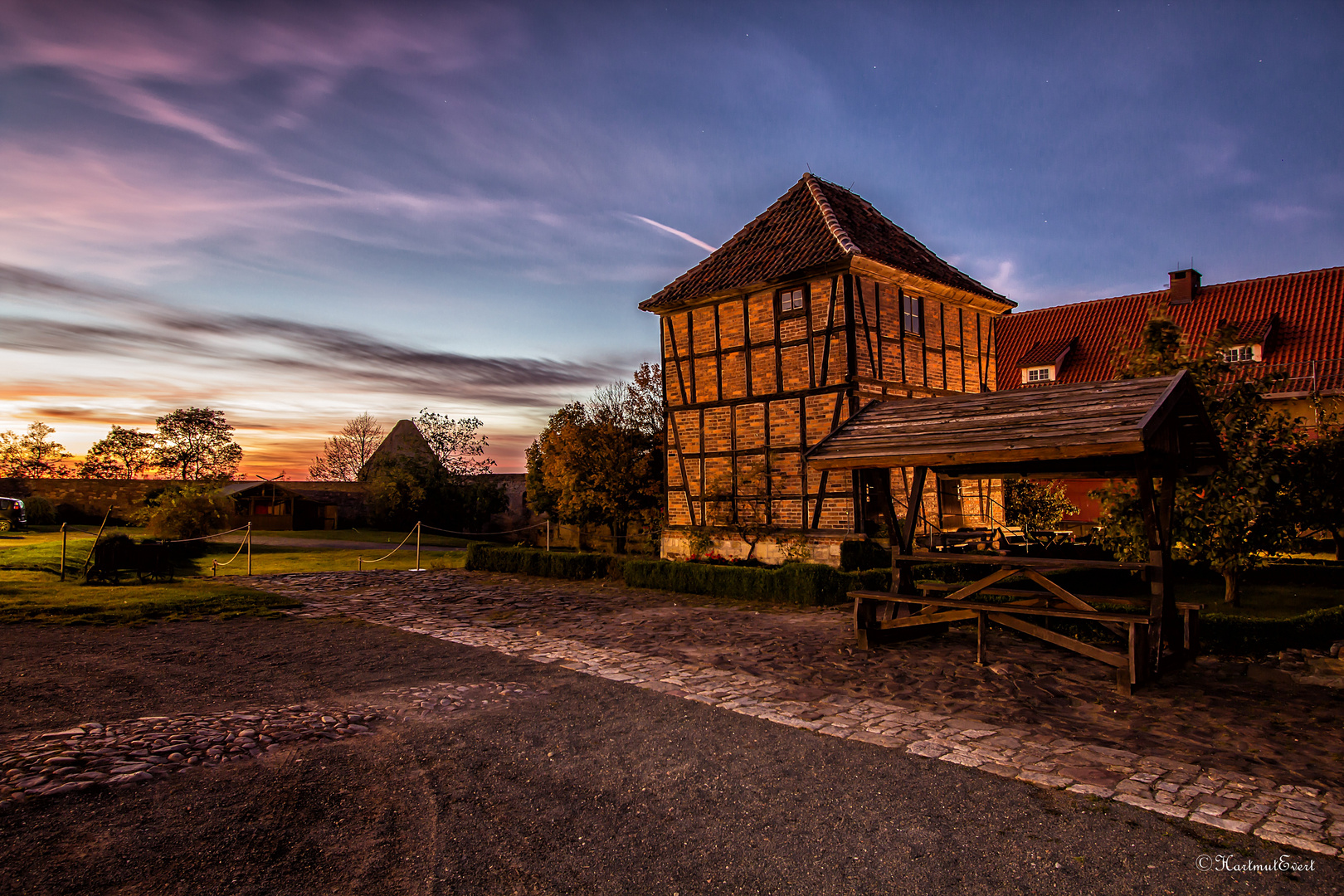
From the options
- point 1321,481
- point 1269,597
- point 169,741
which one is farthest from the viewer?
point 1269,597

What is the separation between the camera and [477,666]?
830 cm

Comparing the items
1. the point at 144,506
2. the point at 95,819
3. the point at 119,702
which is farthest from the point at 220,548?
the point at 95,819

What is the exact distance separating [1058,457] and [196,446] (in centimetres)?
6267

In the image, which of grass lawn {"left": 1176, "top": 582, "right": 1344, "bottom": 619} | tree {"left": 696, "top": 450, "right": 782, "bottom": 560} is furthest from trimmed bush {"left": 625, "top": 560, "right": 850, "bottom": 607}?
grass lawn {"left": 1176, "top": 582, "right": 1344, "bottom": 619}

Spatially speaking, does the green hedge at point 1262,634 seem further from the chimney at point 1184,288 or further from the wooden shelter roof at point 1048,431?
the chimney at point 1184,288

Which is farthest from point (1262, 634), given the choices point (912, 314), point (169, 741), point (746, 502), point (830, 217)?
point (830, 217)

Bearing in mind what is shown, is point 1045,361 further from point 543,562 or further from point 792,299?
point 543,562

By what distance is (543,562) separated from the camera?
18.6 m

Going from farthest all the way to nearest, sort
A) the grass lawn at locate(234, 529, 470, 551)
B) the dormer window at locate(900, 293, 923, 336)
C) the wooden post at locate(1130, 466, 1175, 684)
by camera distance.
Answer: the grass lawn at locate(234, 529, 470, 551) → the dormer window at locate(900, 293, 923, 336) → the wooden post at locate(1130, 466, 1175, 684)

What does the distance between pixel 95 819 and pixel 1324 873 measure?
20.9 feet

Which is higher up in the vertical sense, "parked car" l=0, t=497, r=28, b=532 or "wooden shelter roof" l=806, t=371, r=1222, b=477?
"wooden shelter roof" l=806, t=371, r=1222, b=477

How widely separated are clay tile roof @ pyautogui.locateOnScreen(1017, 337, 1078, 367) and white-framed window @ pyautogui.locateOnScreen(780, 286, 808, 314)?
50.1ft

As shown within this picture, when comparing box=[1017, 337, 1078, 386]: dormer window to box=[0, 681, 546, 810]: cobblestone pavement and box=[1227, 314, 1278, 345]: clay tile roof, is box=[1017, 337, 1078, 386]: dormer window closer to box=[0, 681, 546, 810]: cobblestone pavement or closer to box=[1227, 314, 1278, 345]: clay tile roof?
box=[1227, 314, 1278, 345]: clay tile roof

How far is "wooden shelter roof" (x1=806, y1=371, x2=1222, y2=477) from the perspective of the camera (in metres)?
6.97
